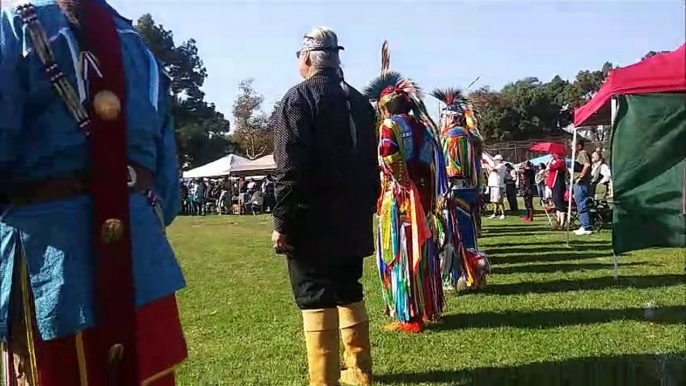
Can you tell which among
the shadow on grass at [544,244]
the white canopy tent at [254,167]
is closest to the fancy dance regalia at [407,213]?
the shadow on grass at [544,244]

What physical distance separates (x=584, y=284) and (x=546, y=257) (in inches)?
94.1

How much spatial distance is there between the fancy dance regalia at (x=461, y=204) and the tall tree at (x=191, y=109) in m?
41.8

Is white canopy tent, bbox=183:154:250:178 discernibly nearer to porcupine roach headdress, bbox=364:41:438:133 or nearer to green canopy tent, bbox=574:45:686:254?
porcupine roach headdress, bbox=364:41:438:133

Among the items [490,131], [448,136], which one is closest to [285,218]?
[448,136]

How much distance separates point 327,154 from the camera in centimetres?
359

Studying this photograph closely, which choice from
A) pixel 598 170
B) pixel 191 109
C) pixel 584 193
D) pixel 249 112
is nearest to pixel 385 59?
pixel 584 193

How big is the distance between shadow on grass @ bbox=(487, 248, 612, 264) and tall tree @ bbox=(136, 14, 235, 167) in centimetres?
3984

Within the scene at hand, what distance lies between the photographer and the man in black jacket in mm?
3531

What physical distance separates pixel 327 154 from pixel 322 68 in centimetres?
41

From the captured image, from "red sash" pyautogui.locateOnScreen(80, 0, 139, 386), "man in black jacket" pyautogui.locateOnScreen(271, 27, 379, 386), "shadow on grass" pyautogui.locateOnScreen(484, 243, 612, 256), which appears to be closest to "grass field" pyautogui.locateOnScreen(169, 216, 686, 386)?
"man in black jacket" pyautogui.locateOnScreen(271, 27, 379, 386)

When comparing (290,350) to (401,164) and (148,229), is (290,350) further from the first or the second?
(148,229)

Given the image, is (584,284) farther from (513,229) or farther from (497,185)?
(497,185)

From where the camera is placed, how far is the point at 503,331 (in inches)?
Result: 204

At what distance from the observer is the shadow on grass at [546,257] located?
9258mm
